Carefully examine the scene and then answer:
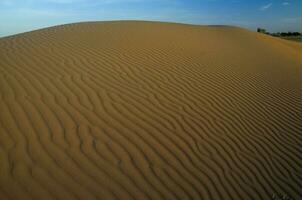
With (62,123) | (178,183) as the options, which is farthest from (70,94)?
(178,183)

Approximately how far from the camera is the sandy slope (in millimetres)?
3834

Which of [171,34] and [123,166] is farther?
[171,34]

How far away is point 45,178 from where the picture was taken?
12.0ft

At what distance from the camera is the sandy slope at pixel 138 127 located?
3.83 metres

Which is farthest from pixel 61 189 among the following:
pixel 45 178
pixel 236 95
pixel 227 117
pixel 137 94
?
pixel 236 95

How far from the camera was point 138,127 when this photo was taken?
5.07m

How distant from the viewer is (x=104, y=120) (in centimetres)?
508

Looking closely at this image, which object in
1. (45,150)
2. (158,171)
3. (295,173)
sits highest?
(45,150)

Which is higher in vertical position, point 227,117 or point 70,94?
point 70,94

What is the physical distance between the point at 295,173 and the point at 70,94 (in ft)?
12.8

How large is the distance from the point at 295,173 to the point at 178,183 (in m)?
1.92

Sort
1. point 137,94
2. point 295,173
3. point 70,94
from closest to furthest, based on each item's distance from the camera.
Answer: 1. point 295,173
2. point 70,94
3. point 137,94

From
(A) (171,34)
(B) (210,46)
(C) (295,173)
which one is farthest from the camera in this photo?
(A) (171,34)

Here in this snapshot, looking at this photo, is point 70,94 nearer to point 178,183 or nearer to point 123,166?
point 123,166
